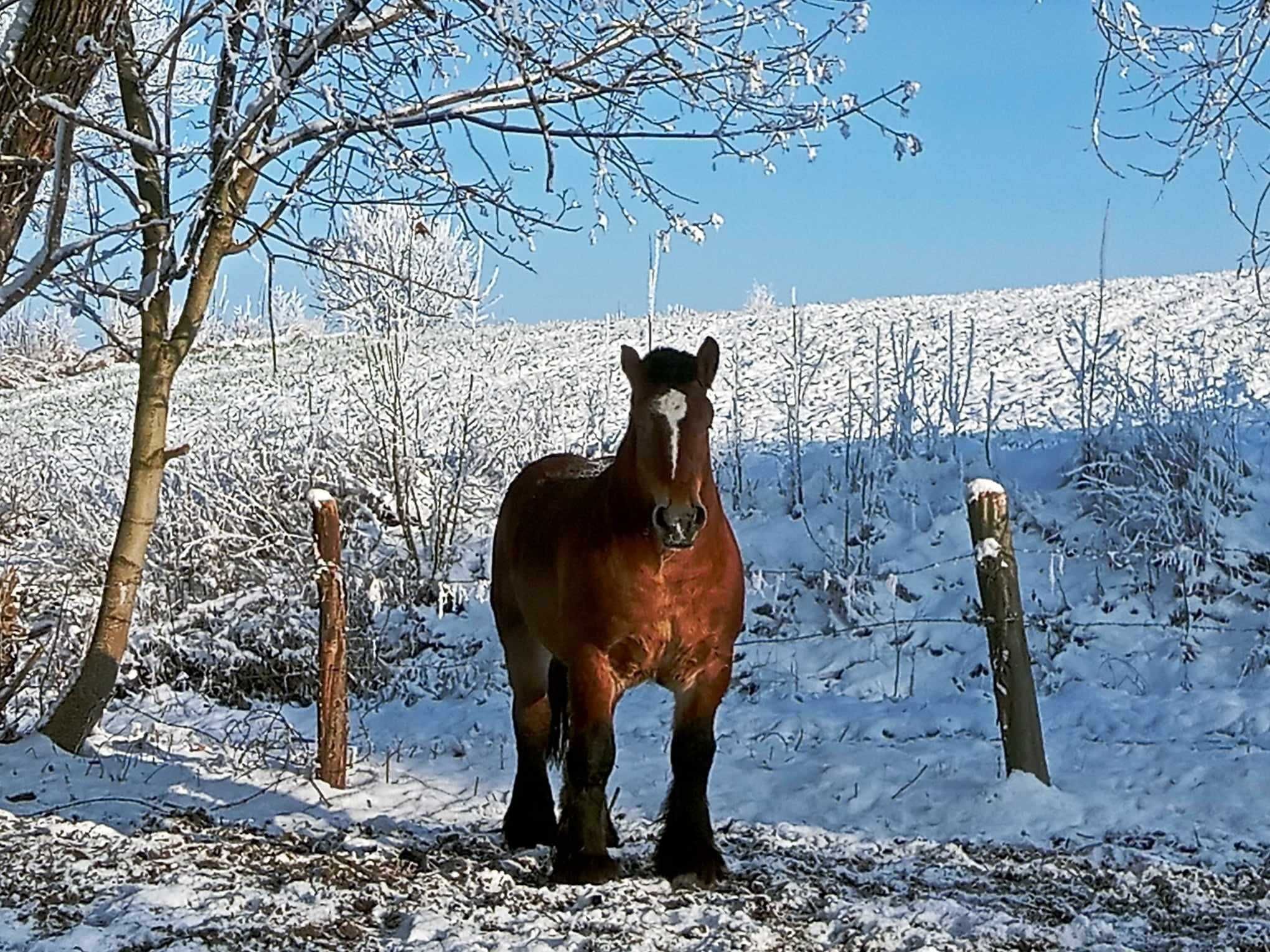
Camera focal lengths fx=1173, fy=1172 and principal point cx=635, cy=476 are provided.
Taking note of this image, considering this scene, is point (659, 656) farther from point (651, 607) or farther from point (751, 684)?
point (751, 684)

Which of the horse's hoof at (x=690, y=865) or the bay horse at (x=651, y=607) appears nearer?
the bay horse at (x=651, y=607)

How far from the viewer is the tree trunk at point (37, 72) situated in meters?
3.93

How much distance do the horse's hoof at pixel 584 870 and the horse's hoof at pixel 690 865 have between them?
0.19 m

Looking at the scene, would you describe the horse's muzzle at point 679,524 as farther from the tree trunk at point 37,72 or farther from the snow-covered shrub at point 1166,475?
the snow-covered shrub at point 1166,475

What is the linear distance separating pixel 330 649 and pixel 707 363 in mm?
3213

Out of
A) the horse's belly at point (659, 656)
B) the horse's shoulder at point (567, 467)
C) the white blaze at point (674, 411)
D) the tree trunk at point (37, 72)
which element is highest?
the tree trunk at point (37, 72)

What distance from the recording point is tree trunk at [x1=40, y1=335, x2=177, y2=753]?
6.48 m

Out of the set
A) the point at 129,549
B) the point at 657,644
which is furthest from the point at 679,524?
the point at 129,549

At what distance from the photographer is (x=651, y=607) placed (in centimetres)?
423

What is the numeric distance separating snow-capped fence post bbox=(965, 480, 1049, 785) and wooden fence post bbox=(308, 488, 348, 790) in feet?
11.3

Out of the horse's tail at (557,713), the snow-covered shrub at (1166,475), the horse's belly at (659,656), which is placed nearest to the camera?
the horse's belly at (659,656)

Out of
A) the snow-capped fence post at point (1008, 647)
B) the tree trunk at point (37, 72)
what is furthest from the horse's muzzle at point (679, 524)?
the snow-capped fence post at point (1008, 647)

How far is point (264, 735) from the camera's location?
7.32m

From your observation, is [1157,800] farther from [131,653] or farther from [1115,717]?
[131,653]
